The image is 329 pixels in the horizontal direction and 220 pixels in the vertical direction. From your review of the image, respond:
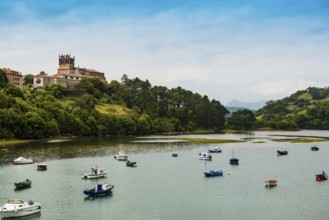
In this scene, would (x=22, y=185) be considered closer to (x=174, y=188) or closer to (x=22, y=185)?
(x=22, y=185)

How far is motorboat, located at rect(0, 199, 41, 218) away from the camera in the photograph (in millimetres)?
68438

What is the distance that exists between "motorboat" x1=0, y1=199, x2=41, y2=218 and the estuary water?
146cm

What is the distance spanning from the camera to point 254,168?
123m

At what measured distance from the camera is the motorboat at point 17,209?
68.4 meters

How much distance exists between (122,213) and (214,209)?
51.2 feet

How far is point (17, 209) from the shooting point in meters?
68.9

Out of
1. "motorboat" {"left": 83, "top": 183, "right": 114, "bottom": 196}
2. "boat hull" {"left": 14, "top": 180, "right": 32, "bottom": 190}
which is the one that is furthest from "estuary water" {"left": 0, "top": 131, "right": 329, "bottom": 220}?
"motorboat" {"left": 83, "top": 183, "right": 114, "bottom": 196}

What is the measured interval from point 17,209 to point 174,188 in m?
34.9

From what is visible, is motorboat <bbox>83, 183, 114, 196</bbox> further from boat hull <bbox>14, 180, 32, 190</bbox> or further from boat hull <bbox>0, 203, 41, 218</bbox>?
boat hull <bbox>14, 180, 32, 190</bbox>

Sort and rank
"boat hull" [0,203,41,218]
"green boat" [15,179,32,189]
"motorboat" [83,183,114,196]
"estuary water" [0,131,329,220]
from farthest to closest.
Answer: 1. "green boat" [15,179,32,189]
2. "motorboat" [83,183,114,196]
3. "estuary water" [0,131,329,220]
4. "boat hull" [0,203,41,218]

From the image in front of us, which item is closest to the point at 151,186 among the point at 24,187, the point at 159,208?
the point at 159,208

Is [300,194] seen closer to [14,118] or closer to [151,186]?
[151,186]

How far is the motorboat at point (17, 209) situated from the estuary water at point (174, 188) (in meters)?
1.46

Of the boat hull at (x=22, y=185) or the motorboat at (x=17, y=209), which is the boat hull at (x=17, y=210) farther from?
the boat hull at (x=22, y=185)
